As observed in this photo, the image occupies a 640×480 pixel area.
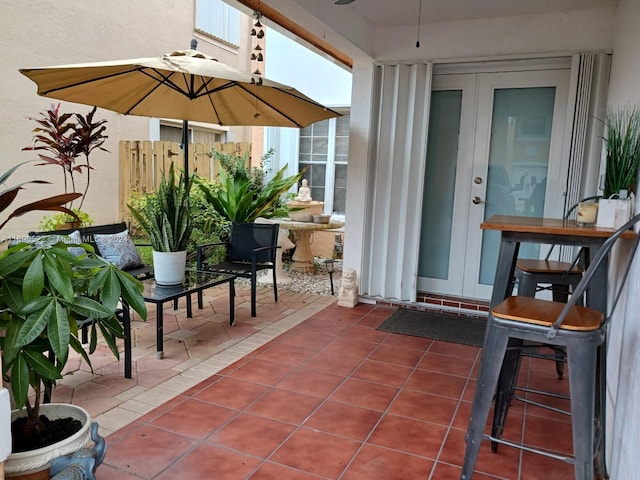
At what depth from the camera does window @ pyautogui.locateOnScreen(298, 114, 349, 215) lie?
23.9 ft

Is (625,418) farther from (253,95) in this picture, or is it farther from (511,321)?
(253,95)

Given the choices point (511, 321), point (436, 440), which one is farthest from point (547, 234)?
point (436, 440)

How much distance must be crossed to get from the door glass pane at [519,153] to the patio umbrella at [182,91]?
1.63m

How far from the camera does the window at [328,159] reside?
23.9 ft

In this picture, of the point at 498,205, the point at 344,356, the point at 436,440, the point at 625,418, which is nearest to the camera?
the point at 625,418

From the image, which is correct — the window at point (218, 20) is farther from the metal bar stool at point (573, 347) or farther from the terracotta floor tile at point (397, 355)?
the metal bar stool at point (573, 347)

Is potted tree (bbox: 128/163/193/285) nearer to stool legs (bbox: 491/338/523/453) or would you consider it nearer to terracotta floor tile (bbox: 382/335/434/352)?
terracotta floor tile (bbox: 382/335/434/352)

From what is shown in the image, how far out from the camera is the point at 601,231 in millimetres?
1934

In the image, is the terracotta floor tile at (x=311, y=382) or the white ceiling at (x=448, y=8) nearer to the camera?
the terracotta floor tile at (x=311, y=382)

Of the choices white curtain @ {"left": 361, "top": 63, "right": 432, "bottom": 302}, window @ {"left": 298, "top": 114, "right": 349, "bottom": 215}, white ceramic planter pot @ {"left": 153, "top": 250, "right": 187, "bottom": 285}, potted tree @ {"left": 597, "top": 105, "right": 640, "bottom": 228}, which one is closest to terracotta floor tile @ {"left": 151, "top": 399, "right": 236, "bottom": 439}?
white ceramic planter pot @ {"left": 153, "top": 250, "right": 187, "bottom": 285}

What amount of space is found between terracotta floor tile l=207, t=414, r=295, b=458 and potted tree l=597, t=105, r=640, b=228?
5.96ft

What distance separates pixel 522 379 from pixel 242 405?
1856 mm

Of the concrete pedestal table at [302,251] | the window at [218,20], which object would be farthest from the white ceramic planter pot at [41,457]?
the window at [218,20]

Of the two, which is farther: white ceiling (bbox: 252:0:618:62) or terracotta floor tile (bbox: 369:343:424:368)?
white ceiling (bbox: 252:0:618:62)
